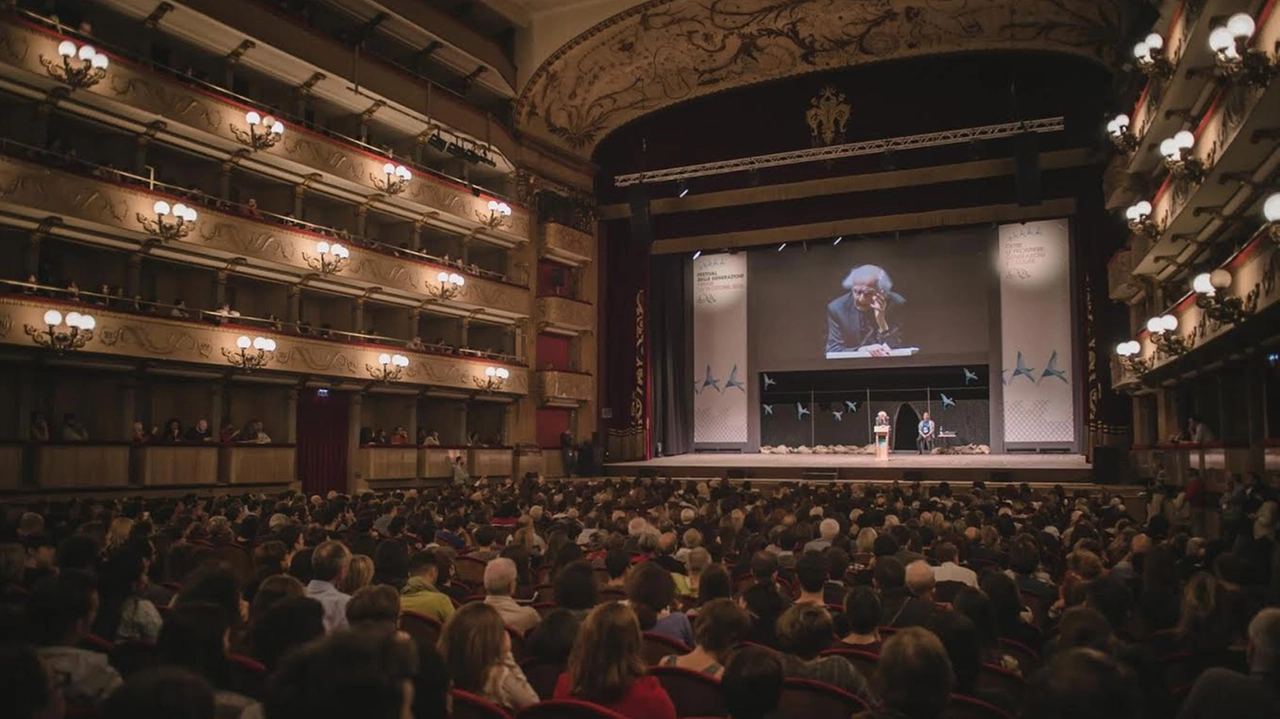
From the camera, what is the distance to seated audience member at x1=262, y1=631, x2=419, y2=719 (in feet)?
6.08

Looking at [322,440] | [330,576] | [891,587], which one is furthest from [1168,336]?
[322,440]

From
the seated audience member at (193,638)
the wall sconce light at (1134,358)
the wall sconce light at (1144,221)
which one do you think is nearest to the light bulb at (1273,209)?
the wall sconce light at (1144,221)

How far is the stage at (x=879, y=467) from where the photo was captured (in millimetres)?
21672

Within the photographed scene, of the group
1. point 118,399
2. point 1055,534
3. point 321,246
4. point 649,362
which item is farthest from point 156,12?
point 1055,534

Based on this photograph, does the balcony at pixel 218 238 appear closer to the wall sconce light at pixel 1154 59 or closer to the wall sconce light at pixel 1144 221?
the wall sconce light at pixel 1144 221

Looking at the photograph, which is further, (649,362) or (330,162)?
(649,362)

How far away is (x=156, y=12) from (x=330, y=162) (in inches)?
185

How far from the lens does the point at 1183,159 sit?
40.7ft

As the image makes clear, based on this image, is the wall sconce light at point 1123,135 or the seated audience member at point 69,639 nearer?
the seated audience member at point 69,639

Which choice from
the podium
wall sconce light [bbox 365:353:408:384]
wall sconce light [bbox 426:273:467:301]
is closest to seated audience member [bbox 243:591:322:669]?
wall sconce light [bbox 365:353:408:384]

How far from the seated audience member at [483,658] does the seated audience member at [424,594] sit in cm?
148

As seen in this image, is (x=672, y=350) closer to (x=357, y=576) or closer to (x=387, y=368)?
(x=387, y=368)

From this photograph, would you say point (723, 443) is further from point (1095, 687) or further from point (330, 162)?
point (1095, 687)

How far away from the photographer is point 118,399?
1922cm
